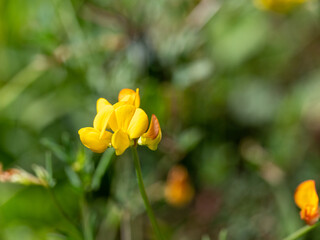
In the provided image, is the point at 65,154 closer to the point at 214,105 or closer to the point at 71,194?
the point at 71,194

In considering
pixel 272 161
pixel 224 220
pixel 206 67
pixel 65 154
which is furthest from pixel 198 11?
pixel 65 154

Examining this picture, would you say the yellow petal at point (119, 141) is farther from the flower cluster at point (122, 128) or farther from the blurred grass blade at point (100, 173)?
the blurred grass blade at point (100, 173)

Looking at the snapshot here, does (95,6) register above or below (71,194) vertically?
above

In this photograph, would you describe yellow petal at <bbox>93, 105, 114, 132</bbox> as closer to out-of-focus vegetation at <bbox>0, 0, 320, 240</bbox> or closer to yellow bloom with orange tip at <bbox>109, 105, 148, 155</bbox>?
yellow bloom with orange tip at <bbox>109, 105, 148, 155</bbox>

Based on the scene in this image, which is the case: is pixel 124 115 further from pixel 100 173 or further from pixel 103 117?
pixel 100 173

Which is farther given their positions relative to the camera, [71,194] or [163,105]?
[163,105]
